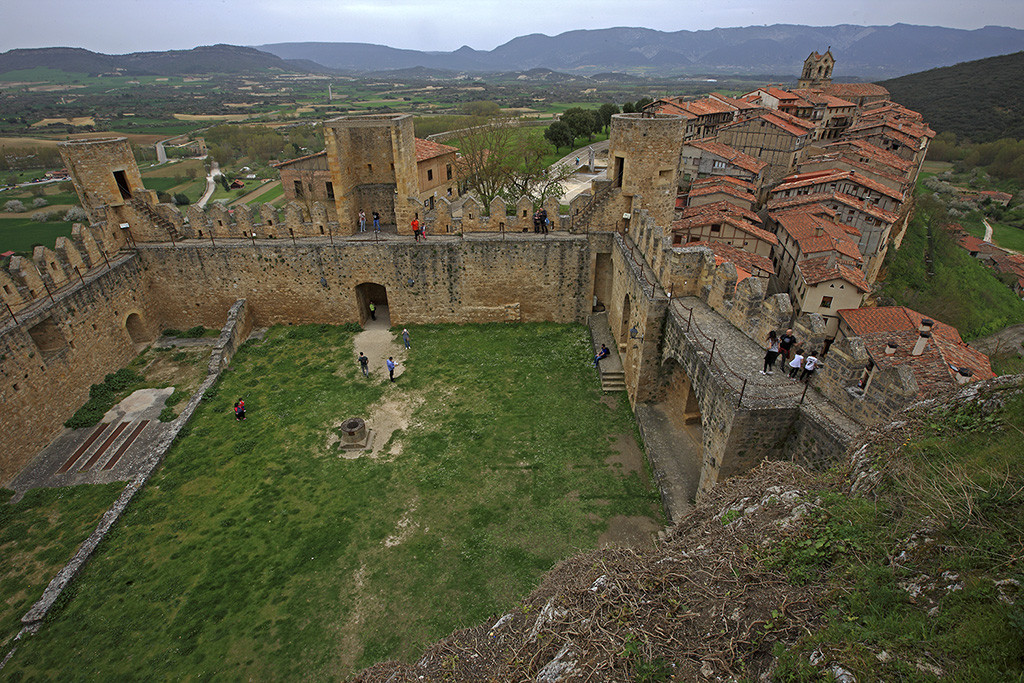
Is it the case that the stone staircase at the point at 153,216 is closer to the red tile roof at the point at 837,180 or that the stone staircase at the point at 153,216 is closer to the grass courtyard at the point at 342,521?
the grass courtyard at the point at 342,521

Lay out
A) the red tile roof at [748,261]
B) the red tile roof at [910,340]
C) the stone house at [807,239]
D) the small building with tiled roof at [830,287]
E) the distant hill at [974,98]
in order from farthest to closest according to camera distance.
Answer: the distant hill at [974,98], the stone house at [807,239], the small building with tiled roof at [830,287], the red tile roof at [748,261], the red tile roof at [910,340]

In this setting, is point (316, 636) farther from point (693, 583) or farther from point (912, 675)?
point (912, 675)

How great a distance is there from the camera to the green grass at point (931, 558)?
3.06m

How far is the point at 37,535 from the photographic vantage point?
10.1m

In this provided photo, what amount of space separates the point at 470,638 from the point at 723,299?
28.0 feet

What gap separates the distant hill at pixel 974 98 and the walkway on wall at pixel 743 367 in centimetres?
7898

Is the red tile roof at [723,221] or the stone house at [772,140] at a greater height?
the stone house at [772,140]

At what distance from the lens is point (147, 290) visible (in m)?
17.0

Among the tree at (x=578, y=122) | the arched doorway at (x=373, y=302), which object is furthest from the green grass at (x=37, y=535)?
the tree at (x=578, y=122)

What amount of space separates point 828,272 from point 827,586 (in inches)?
790

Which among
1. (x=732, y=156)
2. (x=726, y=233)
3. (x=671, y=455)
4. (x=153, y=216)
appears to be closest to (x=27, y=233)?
(x=153, y=216)

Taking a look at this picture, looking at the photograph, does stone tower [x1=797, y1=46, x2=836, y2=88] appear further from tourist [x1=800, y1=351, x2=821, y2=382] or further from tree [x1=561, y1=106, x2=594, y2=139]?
tourist [x1=800, y1=351, x2=821, y2=382]

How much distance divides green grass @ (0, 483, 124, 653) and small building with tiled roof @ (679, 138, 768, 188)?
32.5 meters

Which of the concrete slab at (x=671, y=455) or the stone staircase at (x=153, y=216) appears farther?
the stone staircase at (x=153, y=216)
